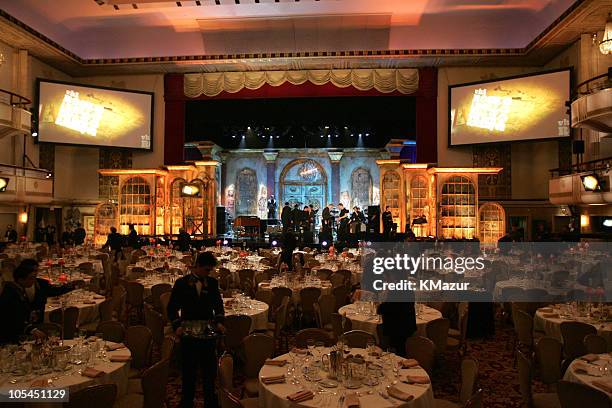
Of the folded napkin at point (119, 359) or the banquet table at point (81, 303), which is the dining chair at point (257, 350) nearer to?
the folded napkin at point (119, 359)

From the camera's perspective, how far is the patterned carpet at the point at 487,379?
5051mm

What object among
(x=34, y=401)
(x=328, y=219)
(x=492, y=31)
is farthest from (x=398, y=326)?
(x=492, y=31)

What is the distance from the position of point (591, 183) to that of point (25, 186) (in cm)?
1624

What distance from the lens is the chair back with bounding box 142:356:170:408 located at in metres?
3.38

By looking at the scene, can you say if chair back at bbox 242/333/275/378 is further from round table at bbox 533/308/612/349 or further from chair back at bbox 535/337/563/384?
round table at bbox 533/308/612/349

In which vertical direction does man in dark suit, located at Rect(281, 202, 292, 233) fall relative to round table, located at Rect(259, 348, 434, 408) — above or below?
above

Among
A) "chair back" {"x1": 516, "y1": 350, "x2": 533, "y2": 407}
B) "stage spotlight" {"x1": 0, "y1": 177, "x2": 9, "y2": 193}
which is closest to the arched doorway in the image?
"stage spotlight" {"x1": 0, "y1": 177, "x2": 9, "y2": 193}

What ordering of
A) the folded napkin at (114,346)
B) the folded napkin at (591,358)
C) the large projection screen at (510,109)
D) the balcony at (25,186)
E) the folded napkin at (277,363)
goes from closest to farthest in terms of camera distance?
the folded napkin at (277,363)
the folded napkin at (591,358)
the folded napkin at (114,346)
the balcony at (25,186)
the large projection screen at (510,109)

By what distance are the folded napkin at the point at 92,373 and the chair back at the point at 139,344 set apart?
817 mm

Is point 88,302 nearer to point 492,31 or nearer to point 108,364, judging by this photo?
point 108,364

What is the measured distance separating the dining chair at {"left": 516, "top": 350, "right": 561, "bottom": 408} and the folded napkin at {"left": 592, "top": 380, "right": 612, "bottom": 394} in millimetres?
451

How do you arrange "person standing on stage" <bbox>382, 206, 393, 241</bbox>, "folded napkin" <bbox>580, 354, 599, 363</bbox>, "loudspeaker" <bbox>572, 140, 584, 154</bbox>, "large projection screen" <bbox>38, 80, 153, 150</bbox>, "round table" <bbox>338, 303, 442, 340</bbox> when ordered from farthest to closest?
"large projection screen" <bbox>38, 80, 153, 150</bbox>, "person standing on stage" <bbox>382, 206, 393, 241</bbox>, "loudspeaker" <bbox>572, 140, 584, 154</bbox>, "round table" <bbox>338, 303, 442, 340</bbox>, "folded napkin" <bbox>580, 354, 599, 363</bbox>

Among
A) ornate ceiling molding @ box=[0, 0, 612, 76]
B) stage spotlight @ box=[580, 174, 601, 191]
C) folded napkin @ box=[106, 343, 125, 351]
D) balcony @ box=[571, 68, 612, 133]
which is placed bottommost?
folded napkin @ box=[106, 343, 125, 351]

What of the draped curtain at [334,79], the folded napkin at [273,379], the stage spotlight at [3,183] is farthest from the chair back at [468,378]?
the draped curtain at [334,79]
